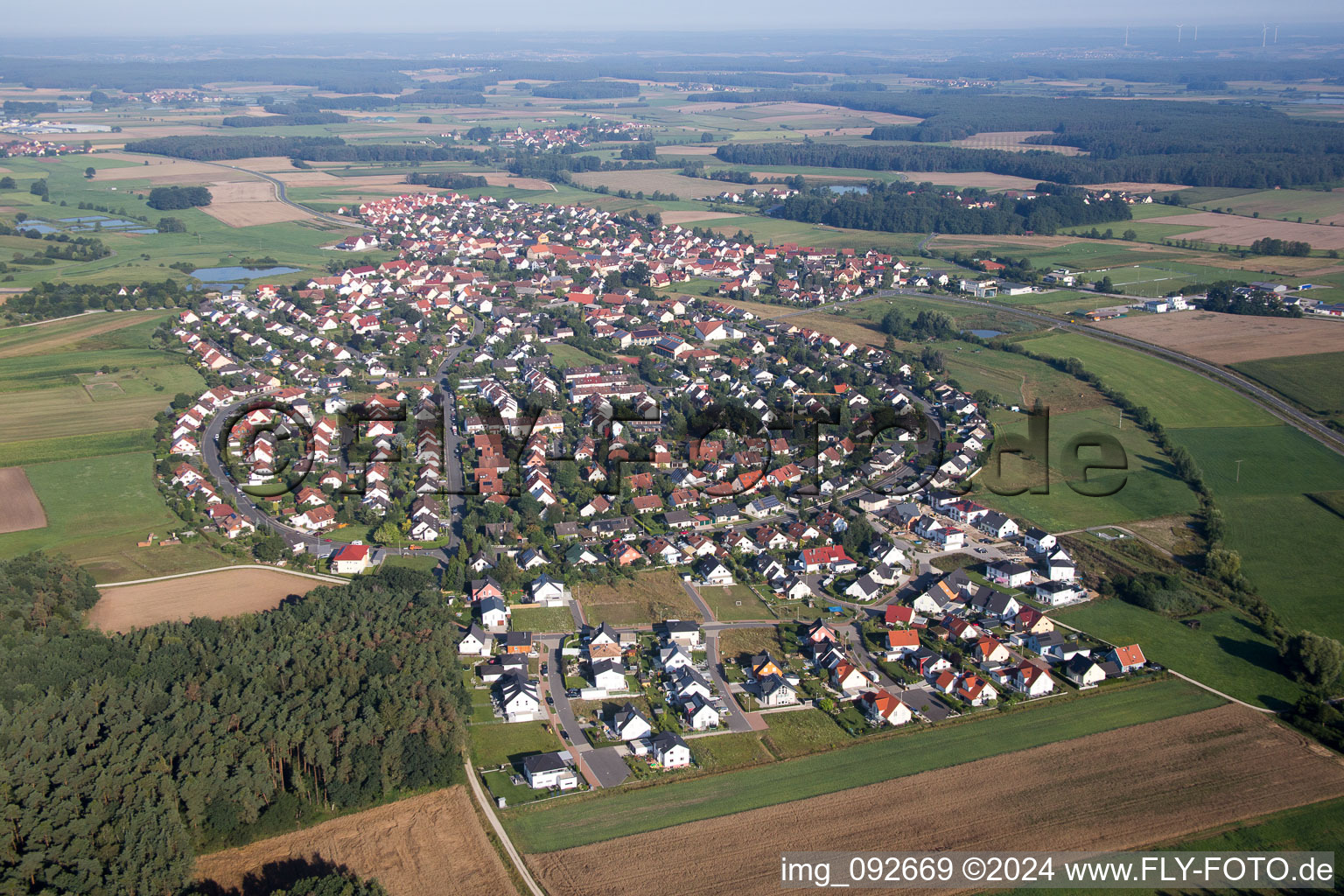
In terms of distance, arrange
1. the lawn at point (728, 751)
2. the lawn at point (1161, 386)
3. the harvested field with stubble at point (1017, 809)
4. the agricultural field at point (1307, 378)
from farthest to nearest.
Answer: the agricultural field at point (1307, 378), the lawn at point (1161, 386), the lawn at point (728, 751), the harvested field with stubble at point (1017, 809)

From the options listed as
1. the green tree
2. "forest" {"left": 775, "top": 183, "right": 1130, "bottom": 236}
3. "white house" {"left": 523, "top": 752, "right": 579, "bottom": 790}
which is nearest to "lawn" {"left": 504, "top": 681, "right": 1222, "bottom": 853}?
"white house" {"left": 523, "top": 752, "right": 579, "bottom": 790}

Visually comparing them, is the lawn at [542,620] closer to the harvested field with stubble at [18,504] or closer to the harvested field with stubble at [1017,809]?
the harvested field with stubble at [1017,809]

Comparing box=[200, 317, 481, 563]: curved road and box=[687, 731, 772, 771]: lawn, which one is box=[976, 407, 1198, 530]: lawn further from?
box=[200, 317, 481, 563]: curved road

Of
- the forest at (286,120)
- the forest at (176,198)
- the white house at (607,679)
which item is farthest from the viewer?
the forest at (286,120)

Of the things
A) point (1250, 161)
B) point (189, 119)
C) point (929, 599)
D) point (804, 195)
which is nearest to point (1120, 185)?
point (1250, 161)

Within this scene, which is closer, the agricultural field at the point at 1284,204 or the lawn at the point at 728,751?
the lawn at the point at 728,751

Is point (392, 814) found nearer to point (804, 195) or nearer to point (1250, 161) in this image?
point (804, 195)

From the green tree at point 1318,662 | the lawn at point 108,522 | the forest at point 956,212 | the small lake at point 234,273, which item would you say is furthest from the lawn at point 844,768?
the forest at point 956,212
